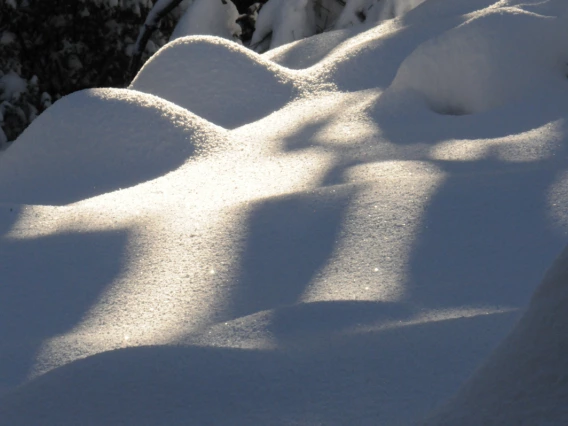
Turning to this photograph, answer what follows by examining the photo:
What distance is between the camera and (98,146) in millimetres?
3184

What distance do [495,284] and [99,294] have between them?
1.00m

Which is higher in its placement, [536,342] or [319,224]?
[536,342]

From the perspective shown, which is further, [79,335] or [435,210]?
[435,210]

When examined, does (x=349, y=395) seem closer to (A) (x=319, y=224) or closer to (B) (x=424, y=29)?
(A) (x=319, y=224)

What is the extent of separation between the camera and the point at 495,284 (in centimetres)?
179

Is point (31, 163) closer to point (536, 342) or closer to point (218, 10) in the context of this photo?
point (536, 342)

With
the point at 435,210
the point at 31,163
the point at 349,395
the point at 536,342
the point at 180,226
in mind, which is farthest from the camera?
the point at 31,163

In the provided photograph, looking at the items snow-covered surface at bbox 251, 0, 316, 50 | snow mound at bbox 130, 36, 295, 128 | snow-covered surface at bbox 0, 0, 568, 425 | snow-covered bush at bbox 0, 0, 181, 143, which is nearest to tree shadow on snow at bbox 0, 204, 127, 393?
snow-covered surface at bbox 0, 0, 568, 425

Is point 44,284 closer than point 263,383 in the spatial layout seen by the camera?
No

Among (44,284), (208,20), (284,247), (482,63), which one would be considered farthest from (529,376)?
(208,20)

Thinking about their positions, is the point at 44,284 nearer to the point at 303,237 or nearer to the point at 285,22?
the point at 303,237

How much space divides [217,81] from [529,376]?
126 inches

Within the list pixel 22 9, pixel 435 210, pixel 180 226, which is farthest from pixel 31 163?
pixel 22 9

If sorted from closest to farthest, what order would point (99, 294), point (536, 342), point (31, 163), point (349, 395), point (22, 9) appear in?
1. point (536, 342)
2. point (349, 395)
3. point (99, 294)
4. point (31, 163)
5. point (22, 9)
